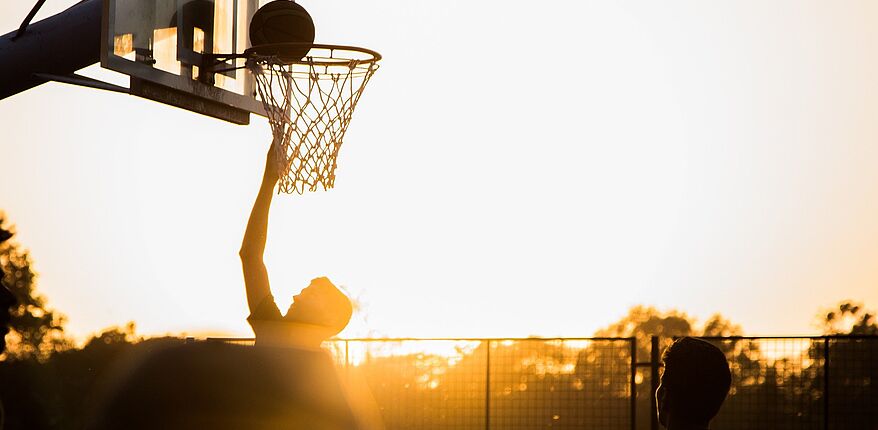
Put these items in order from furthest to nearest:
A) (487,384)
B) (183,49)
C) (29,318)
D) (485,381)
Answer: (29,318), (485,381), (487,384), (183,49)

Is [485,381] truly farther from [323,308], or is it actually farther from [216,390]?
[216,390]

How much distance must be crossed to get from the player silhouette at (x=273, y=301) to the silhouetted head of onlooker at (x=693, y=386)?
1121 mm

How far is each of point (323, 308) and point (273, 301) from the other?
0.83 ft

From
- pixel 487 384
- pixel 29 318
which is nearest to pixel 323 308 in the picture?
pixel 487 384

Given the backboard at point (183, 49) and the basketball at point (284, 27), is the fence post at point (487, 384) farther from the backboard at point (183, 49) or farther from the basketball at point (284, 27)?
the basketball at point (284, 27)

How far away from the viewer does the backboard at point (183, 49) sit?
759cm

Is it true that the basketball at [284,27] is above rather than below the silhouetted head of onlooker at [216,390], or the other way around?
above

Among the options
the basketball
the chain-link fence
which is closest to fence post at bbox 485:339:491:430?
the chain-link fence

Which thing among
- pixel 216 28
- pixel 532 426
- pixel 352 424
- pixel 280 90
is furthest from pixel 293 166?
pixel 532 426

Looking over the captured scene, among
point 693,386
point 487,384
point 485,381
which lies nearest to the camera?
point 693,386

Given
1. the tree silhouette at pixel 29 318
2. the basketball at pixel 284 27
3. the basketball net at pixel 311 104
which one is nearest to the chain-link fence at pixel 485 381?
the basketball net at pixel 311 104

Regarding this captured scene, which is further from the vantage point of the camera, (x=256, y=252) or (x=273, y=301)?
(x=256, y=252)

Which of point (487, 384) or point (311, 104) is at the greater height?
point (311, 104)

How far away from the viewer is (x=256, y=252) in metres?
6.21
